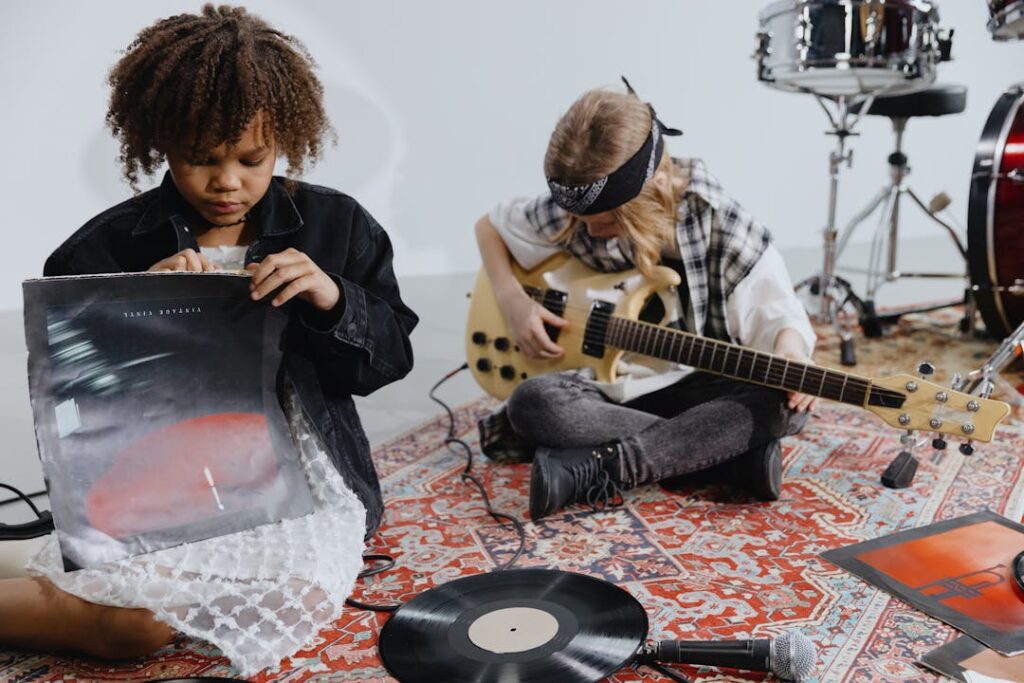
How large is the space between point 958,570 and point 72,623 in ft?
3.72

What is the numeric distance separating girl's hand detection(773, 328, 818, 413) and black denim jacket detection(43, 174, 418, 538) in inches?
24.6

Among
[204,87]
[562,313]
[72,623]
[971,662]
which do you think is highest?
[204,87]

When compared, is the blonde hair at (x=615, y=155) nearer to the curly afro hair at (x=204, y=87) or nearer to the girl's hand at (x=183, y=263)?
the curly afro hair at (x=204, y=87)

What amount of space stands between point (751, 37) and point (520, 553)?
3.20 meters

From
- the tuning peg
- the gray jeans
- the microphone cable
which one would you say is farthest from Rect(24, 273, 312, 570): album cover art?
the tuning peg

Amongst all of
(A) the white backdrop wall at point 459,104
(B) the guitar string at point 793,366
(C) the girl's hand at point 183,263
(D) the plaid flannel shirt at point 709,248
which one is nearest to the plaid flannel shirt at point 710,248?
(D) the plaid flannel shirt at point 709,248

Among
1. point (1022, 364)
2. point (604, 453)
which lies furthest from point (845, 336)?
point (604, 453)

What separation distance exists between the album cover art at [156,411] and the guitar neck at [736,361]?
685mm

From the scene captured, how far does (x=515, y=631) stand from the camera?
1090 millimetres

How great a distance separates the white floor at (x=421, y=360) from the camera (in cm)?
188

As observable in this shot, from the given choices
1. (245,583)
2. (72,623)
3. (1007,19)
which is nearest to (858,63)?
(1007,19)

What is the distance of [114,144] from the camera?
2.95 m

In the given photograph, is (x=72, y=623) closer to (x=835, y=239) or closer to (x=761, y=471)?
(x=761, y=471)

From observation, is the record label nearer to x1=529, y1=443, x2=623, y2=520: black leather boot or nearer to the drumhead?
x1=529, y1=443, x2=623, y2=520: black leather boot
